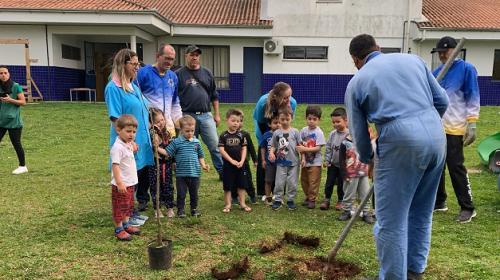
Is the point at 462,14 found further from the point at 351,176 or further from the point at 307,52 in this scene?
the point at 351,176

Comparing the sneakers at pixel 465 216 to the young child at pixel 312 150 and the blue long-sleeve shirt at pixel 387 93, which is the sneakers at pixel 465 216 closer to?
the young child at pixel 312 150

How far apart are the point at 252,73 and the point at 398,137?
18.1 m

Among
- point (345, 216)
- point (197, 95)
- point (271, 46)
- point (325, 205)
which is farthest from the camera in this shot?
point (271, 46)

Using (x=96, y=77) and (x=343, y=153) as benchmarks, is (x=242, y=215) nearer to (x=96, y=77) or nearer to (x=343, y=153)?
(x=343, y=153)

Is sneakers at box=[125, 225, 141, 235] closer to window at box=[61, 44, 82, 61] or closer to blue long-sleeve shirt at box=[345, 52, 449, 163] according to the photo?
blue long-sleeve shirt at box=[345, 52, 449, 163]

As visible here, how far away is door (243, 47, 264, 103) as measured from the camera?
66.8 feet

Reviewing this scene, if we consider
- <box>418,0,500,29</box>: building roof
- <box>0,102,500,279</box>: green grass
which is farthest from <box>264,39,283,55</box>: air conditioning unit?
<box>0,102,500,279</box>: green grass

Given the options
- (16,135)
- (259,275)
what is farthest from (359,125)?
(16,135)

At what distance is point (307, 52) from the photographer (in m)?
20.1

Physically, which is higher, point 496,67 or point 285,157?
point 496,67

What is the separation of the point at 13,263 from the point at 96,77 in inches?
727

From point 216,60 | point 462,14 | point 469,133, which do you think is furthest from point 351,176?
point 462,14

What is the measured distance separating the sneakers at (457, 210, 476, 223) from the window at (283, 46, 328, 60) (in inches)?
633

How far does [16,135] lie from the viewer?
687cm
